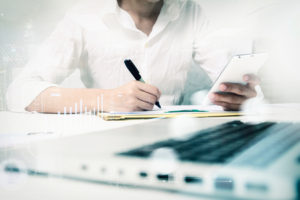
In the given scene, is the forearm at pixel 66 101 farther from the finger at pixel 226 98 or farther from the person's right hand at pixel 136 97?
the finger at pixel 226 98

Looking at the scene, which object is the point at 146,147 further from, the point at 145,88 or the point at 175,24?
the point at 175,24

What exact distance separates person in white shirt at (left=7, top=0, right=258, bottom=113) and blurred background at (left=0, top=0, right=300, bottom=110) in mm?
54

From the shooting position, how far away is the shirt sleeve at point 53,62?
678 millimetres

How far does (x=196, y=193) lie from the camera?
0.14 m

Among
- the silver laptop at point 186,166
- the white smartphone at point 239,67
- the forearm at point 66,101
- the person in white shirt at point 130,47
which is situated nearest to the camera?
the silver laptop at point 186,166

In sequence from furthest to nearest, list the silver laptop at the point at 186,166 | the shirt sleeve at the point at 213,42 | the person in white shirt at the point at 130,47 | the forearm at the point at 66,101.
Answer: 1. the shirt sleeve at the point at 213,42
2. the person in white shirt at the point at 130,47
3. the forearm at the point at 66,101
4. the silver laptop at the point at 186,166

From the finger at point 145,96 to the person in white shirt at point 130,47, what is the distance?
0.29 metres

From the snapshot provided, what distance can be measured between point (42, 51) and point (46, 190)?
0.84 meters

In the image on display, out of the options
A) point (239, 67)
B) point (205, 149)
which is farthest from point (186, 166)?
point (239, 67)

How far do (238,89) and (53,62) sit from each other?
58 centimetres

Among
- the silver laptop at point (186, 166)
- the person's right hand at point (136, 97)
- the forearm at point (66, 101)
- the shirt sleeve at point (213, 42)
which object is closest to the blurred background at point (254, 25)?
the shirt sleeve at point (213, 42)

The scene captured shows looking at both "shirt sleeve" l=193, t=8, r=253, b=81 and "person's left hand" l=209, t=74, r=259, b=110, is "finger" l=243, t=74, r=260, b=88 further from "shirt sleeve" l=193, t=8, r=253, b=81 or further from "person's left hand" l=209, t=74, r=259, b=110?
"shirt sleeve" l=193, t=8, r=253, b=81

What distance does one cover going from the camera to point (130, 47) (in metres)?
1.03

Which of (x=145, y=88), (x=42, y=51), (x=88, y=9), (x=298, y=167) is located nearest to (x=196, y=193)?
(x=298, y=167)
